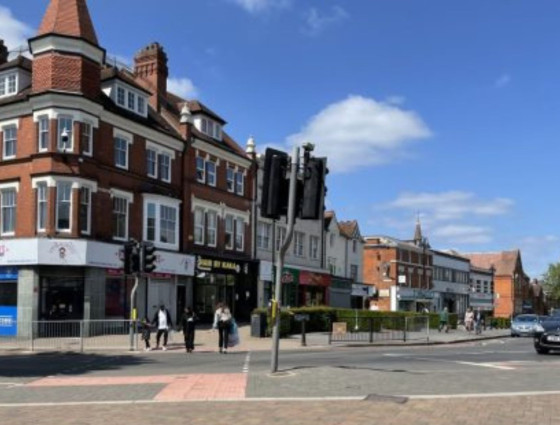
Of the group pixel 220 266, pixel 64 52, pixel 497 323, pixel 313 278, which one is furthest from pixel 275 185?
pixel 497 323

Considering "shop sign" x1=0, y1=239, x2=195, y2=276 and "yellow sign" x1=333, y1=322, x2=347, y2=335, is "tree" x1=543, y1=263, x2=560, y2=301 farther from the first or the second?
"shop sign" x1=0, y1=239, x2=195, y2=276

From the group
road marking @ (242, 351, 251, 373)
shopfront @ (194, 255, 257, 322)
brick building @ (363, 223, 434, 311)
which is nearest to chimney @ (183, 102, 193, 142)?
shopfront @ (194, 255, 257, 322)

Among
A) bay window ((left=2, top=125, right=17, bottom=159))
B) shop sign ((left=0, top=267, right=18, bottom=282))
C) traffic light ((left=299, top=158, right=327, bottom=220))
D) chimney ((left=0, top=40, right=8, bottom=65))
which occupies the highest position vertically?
chimney ((left=0, top=40, right=8, bottom=65))

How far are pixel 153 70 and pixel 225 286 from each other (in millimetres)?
13813

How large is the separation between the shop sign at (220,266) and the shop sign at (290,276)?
5252mm

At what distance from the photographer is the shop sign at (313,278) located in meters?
54.0

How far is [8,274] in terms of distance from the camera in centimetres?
3362

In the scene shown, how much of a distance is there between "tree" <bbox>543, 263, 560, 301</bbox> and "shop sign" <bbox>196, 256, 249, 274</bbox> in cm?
8719

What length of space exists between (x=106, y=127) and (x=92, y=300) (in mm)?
8384

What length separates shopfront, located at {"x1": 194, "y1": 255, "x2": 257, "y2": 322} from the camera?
42469 millimetres

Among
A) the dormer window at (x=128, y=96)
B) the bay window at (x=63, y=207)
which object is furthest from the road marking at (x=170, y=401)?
the dormer window at (x=128, y=96)

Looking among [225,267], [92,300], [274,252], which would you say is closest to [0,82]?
[92,300]

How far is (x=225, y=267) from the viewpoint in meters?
44.4

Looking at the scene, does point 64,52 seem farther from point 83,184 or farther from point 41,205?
point 41,205
